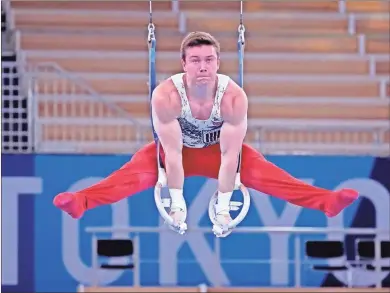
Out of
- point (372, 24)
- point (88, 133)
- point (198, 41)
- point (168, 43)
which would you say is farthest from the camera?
point (372, 24)

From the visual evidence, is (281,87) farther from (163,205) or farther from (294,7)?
(163,205)

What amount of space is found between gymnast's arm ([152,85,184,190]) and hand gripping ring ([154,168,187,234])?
0.06 meters

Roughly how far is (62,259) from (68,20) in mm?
2775

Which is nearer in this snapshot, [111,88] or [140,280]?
[140,280]

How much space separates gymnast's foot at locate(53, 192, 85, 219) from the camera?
4355 mm

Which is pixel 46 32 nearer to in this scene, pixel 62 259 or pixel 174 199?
pixel 62 259

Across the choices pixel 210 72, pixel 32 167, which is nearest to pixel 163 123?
pixel 210 72

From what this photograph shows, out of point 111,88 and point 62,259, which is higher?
point 111,88

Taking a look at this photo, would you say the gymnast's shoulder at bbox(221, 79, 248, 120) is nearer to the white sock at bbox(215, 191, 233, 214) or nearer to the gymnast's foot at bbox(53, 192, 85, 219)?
the white sock at bbox(215, 191, 233, 214)

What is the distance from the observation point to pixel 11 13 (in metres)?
9.97

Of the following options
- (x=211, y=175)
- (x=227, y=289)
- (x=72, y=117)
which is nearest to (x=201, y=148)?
(x=211, y=175)

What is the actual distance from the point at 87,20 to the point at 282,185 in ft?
19.2

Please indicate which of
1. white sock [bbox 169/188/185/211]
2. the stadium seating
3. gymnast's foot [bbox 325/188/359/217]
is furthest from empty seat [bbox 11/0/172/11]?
gymnast's foot [bbox 325/188/359/217]

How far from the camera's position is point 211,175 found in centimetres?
490
